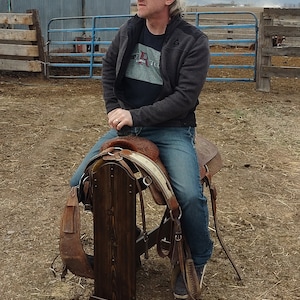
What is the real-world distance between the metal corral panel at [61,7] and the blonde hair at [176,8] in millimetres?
8940

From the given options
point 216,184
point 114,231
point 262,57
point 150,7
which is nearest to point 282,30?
point 262,57

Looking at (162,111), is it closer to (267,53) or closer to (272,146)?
(272,146)

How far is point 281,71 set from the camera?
350 inches

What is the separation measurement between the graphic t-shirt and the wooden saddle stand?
9.5 inches

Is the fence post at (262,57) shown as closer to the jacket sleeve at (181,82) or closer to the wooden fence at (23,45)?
the wooden fence at (23,45)

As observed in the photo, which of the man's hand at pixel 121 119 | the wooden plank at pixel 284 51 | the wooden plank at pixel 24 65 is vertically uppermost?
the man's hand at pixel 121 119

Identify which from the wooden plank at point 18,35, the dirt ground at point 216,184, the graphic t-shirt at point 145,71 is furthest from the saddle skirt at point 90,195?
the wooden plank at point 18,35

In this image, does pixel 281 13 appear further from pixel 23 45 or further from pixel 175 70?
pixel 175 70

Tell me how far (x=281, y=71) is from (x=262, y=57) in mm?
409

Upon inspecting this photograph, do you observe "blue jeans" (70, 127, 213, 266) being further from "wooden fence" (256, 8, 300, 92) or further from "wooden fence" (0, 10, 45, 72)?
"wooden fence" (0, 10, 45, 72)

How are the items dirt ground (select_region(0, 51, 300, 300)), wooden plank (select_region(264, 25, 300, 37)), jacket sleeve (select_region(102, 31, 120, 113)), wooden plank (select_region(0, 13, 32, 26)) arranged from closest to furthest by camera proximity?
jacket sleeve (select_region(102, 31, 120, 113)) → dirt ground (select_region(0, 51, 300, 300)) → wooden plank (select_region(264, 25, 300, 37)) → wooden plank (select_region(0, 13, 32, 26))

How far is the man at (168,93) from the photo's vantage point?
2.54 meters

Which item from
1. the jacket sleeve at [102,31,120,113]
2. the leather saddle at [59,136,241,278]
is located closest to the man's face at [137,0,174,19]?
the jacket sleeve at [102,31,120,113]

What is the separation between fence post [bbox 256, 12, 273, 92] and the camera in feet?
29.3
